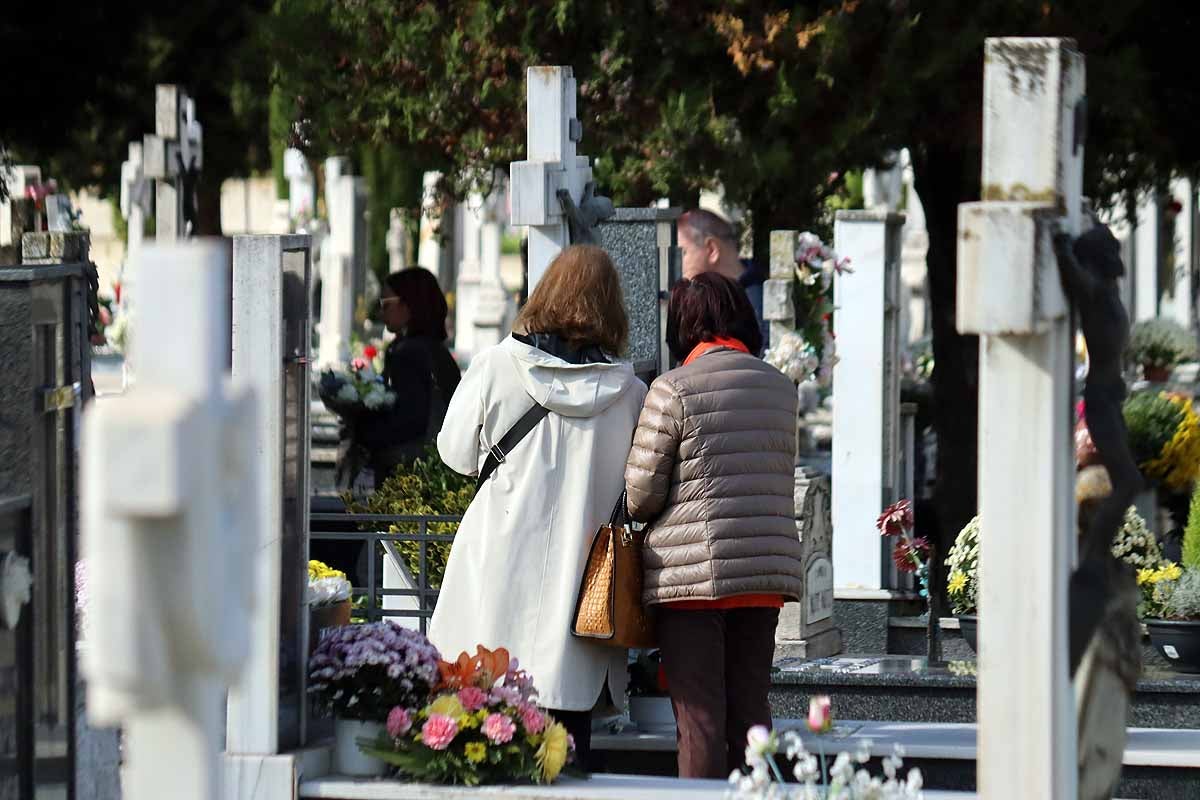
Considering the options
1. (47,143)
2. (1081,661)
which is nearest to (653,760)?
(1081,661)

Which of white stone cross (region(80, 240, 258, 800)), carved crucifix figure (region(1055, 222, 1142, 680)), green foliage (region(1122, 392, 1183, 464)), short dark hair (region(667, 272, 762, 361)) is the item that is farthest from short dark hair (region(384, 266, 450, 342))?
white stone cross (region(80, 240, 258, 800))

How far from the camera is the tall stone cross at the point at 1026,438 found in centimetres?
377

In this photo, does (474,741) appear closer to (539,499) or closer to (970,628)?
(539,499)

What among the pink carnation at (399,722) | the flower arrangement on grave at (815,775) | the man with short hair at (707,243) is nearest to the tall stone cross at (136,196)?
the man with short hair at (707,243)

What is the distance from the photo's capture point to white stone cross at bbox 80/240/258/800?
6.89 ft

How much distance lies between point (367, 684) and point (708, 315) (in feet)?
4.16

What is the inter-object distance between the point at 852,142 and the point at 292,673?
5.97m

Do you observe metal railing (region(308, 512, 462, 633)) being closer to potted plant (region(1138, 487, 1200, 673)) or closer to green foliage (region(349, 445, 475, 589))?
green foliage (region(349, 445, 475, 589))

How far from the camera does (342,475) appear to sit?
395 inches

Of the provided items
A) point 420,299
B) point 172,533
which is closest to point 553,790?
point 172,533

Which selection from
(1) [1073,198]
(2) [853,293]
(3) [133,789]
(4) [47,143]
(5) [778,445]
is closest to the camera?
(3) [133,789]

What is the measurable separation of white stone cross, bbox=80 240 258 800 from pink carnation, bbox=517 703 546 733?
100 inches

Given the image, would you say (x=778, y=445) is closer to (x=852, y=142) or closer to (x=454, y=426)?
(x=454, y=426)

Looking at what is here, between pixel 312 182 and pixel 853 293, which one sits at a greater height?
pixel 312 182
